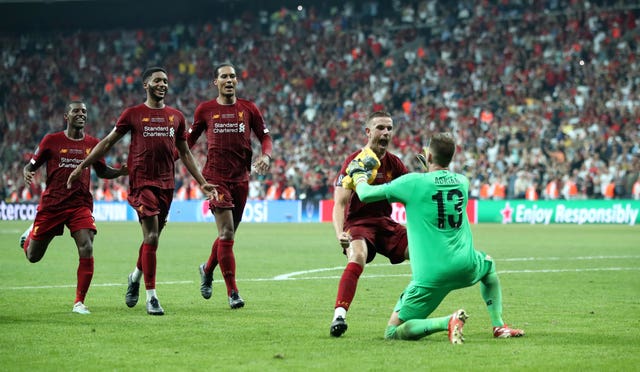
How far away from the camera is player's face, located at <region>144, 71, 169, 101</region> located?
1052 centimetres

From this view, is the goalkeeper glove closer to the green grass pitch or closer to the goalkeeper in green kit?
the goalkeeper in green kit

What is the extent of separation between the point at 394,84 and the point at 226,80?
32.8m

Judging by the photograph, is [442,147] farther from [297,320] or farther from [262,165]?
[262,165]

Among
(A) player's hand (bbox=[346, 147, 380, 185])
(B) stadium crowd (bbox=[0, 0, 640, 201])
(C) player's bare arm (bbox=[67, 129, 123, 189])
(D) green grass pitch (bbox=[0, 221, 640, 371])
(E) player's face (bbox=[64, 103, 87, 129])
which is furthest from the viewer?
(B) stadium crowd (bbox=[0, 0, 640, 201])

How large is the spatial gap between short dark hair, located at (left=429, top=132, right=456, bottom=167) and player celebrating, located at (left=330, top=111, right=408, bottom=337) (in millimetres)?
859

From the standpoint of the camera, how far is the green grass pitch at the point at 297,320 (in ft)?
22.9

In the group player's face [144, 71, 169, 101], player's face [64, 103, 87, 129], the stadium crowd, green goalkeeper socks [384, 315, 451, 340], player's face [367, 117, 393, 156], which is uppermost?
the stadium crowd

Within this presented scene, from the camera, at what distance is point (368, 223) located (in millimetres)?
8984

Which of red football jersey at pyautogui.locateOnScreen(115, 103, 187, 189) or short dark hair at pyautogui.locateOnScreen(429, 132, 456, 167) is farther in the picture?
red football jersey at pyautogui.locateOnScreen(115, 103, 187, 189)

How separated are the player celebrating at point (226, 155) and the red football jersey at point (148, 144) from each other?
725 millimetres

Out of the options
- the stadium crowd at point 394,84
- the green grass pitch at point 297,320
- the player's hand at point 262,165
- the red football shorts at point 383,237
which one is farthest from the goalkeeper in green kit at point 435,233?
the stadium crowd at point 394,84

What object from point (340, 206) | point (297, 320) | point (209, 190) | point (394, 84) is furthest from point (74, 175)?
point (394, 84)

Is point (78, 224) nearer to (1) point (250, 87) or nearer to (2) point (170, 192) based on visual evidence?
(2) point (170, 192)

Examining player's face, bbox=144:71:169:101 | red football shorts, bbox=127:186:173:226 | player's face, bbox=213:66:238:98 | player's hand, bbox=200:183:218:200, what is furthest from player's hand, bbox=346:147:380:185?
player's face, bbox=213:66:238:98
